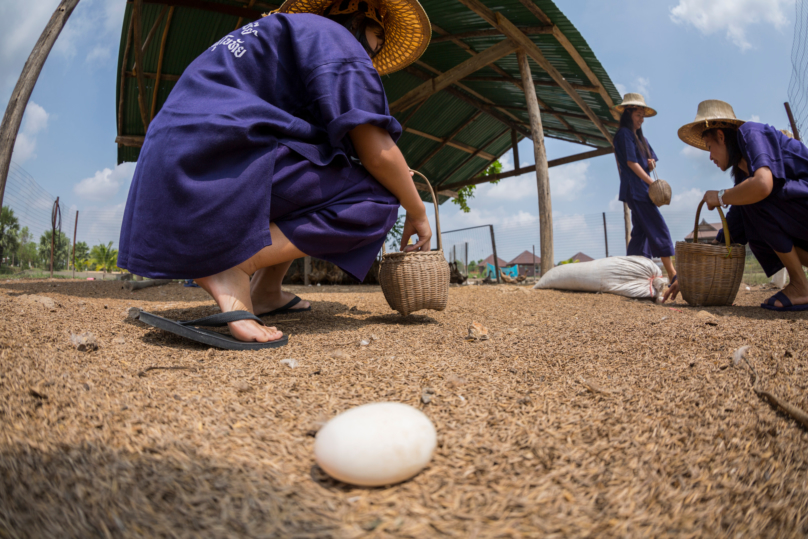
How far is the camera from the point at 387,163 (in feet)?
5.96

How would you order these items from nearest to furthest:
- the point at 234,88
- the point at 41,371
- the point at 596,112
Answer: the point at 41,371 → the point at 234,88 → the point at 596,112

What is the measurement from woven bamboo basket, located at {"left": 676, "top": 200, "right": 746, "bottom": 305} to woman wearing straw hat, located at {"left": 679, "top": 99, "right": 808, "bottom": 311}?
185 mm

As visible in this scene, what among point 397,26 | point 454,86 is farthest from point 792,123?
point 397,26

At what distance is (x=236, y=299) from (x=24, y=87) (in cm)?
349

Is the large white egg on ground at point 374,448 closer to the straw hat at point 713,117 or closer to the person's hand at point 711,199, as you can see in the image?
the person's hand at point 711,199

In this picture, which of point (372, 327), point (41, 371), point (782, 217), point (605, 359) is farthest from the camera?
point (782, 217)

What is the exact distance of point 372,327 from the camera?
6.84ft

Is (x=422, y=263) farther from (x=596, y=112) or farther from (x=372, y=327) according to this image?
(x=596, y=112)

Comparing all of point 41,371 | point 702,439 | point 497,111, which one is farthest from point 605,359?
point 497,111

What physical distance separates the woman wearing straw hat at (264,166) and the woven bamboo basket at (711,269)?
207cm

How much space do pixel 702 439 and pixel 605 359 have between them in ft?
1.92

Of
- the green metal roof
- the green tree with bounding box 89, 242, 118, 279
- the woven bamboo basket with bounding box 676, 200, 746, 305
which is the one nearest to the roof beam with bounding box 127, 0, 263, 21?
the green metal roof

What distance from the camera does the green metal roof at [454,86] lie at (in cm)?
514

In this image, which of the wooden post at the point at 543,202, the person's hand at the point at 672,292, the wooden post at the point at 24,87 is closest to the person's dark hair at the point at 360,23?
the person's hand at the point at 672,292
